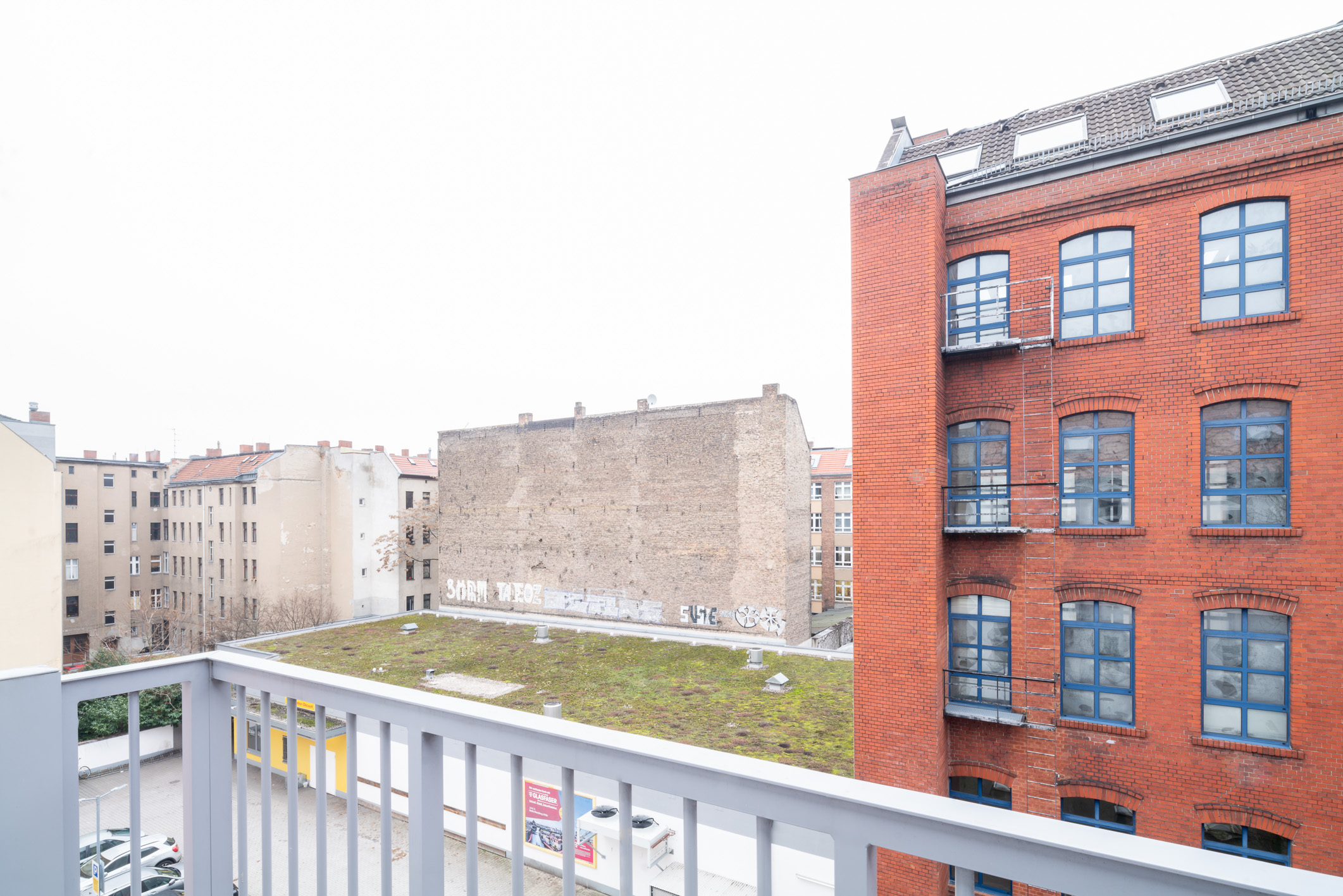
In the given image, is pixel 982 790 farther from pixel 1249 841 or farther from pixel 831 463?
pixel 831 463

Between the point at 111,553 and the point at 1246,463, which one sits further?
the point at 111,553

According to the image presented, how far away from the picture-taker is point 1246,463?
30.6 ft

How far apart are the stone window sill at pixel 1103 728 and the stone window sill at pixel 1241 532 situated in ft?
10.6

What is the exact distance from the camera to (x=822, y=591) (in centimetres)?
4291

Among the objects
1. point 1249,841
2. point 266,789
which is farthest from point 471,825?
point 1249,841

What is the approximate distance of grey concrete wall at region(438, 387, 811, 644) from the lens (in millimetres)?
26906

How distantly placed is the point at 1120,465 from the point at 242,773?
12017mm

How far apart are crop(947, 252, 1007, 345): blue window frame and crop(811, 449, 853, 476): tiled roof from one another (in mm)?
31124

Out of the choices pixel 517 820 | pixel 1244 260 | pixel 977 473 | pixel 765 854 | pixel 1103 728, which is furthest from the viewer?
pixel 977 473

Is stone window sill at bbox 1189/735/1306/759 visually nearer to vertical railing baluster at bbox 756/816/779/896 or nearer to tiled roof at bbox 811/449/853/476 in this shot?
vertical railing baluster at bbox 756/816/779/896

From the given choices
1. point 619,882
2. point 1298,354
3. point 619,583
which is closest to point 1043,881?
point 619,882

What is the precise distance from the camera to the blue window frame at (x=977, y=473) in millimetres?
10977

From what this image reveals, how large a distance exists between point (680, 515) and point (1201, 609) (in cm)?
2099

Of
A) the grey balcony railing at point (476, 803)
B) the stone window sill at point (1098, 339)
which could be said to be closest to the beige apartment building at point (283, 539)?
the stone window sill at point (1098, 339)
